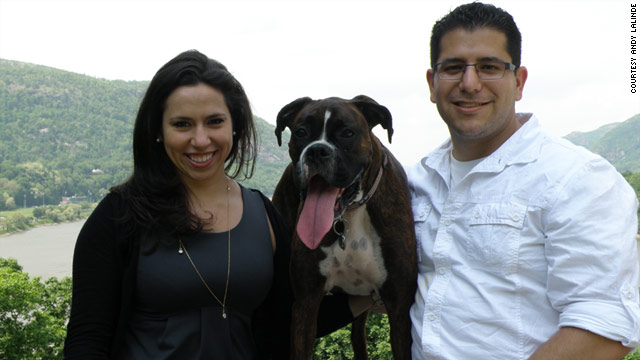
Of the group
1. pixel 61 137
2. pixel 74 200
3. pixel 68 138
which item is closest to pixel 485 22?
pixel 74 200

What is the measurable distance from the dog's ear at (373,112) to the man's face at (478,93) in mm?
513

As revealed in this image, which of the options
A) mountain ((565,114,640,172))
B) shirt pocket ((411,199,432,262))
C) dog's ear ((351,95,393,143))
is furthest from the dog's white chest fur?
mountain ((565,114,640,172))

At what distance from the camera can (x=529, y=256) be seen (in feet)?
7.30

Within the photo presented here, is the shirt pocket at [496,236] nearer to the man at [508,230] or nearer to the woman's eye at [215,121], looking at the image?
the man at [508,230]

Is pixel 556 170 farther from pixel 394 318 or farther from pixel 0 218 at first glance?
pixel 0 218

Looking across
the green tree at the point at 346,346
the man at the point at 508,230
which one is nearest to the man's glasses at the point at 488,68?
the man at the point at 508,230

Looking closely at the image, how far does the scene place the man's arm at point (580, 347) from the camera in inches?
80.0

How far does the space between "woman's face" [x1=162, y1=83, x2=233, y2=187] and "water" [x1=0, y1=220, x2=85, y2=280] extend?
69.7 meters

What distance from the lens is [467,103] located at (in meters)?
2.52

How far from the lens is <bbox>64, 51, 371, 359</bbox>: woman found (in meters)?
2.29

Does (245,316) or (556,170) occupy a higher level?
(556,170)

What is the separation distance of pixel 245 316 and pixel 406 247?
0.92 m

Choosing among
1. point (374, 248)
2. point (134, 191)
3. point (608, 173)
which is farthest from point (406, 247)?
point (134, 191)

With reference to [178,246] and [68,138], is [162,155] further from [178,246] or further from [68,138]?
[68,138]
